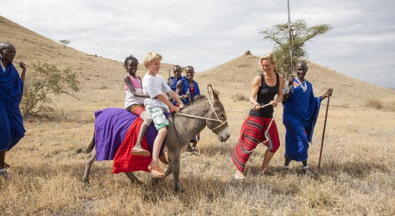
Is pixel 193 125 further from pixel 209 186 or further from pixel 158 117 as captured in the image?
pixel 209 186

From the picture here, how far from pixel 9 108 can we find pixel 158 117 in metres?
3.51

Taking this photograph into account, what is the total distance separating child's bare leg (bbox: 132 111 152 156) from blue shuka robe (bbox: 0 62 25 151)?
298 centimetres

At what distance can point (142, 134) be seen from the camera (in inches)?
157

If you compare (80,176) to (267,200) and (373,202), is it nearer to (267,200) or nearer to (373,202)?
(267,200)

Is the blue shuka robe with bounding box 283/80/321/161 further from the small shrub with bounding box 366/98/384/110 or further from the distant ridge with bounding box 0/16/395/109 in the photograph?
the small shrub with bounding box 366/98/384/110

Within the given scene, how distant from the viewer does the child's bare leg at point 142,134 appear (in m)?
3.85

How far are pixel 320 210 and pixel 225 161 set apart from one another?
2638 millimetres

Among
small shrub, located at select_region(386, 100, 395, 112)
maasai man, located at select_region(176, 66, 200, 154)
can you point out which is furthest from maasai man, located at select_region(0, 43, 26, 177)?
small shrub, located at select_region(386, 100, 395, 112)

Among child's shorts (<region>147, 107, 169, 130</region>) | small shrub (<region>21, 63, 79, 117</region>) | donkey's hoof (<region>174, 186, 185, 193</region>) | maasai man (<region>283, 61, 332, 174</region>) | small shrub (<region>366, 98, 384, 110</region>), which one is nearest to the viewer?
child's shorts (<region>147, 107, 169, 130</region>)

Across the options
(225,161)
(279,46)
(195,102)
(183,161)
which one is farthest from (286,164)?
(279,46)

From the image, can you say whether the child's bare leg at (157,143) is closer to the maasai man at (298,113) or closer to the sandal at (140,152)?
the sandal at (140,152)

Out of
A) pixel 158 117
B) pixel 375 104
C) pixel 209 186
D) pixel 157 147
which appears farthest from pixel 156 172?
pixel 375 104

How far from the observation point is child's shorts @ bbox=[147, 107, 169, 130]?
394cm

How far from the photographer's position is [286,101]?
545cm
